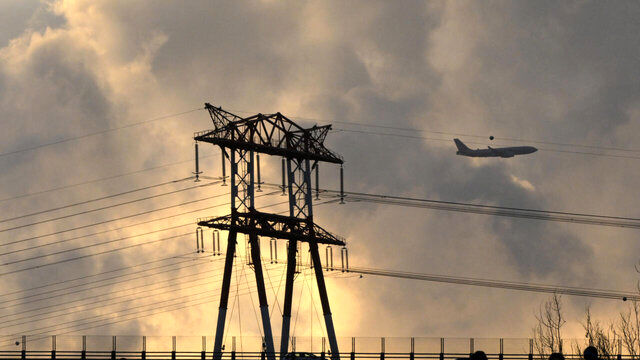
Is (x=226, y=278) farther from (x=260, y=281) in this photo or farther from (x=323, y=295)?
(x=323, y=295)

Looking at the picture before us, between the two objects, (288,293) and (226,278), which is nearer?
(226,278)

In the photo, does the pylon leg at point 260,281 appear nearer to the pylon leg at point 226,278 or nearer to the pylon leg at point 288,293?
the pylon leg at point 226,278

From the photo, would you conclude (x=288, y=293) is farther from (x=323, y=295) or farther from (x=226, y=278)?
(x=226, y=278)

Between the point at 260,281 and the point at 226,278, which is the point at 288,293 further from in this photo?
the point at 226,278

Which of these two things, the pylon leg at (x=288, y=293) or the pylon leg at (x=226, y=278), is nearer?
the pylon leg at (x=226, y=278)

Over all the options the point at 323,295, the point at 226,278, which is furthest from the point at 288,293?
the point at 226,278

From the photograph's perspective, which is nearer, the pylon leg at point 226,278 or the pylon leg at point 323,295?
the pylon leg at point 226,278

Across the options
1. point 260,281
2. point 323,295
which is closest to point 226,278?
point 260,281

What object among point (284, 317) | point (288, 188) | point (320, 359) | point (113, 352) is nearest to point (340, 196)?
point (288, 188)

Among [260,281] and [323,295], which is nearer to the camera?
[260,281]

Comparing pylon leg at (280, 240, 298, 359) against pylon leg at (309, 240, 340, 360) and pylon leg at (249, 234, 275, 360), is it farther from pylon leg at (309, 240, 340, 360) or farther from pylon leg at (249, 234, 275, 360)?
pylon leg at (249, 234, 275, 360)

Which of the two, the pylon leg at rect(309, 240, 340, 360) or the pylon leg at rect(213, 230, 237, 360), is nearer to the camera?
the pylon leg at rect(213, 230, 237, 360)

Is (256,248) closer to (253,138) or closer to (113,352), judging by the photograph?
(253,138)
